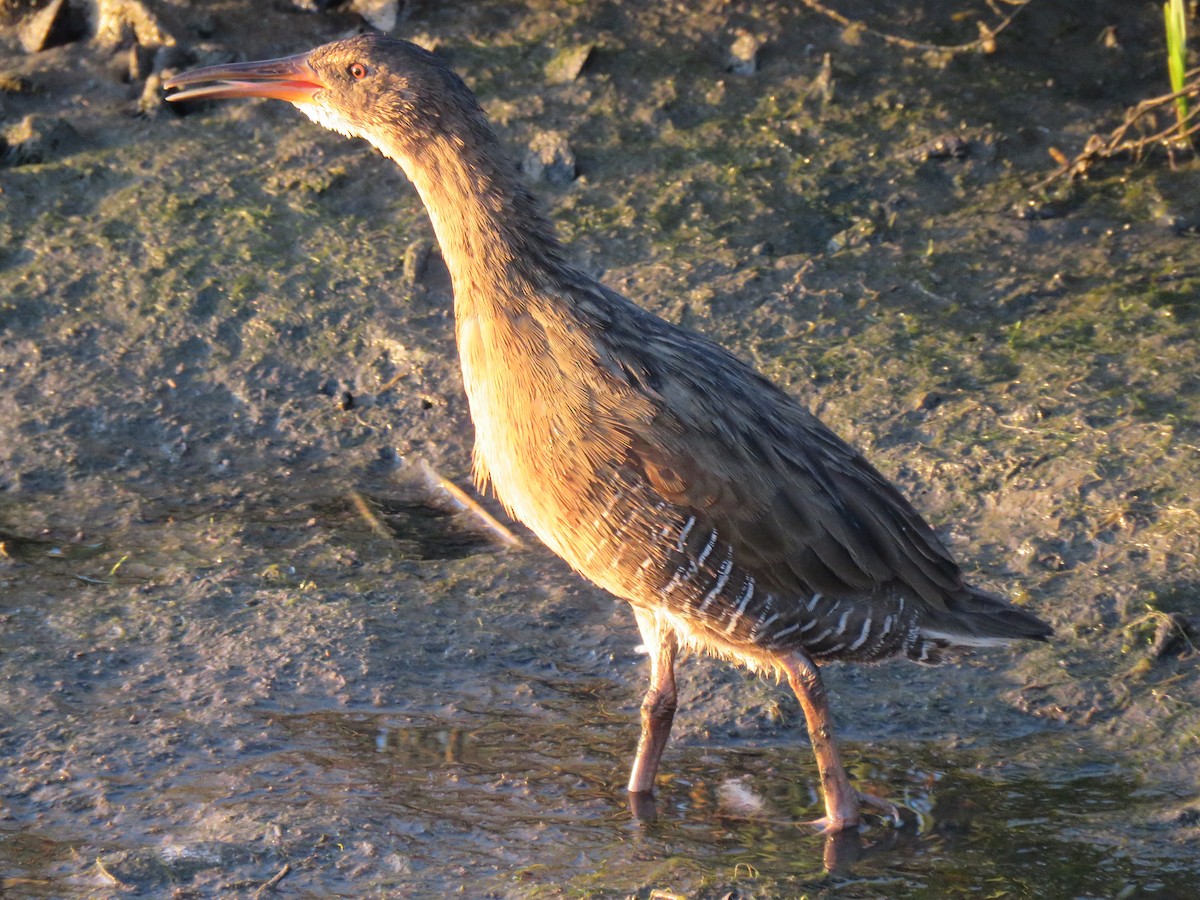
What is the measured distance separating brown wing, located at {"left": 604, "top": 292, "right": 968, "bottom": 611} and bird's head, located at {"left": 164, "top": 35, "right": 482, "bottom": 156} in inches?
34.5

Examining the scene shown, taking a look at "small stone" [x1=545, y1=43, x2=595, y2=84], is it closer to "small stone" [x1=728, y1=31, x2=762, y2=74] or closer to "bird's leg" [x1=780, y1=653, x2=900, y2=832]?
"small stone" [x1=728, y1=31, x2=762, y2=74]

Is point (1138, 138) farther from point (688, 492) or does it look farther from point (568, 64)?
point (688, 492)

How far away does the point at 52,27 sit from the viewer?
777 centimetres

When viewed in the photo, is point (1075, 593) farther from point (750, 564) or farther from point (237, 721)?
point (237, 721)

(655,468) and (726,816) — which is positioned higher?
(655,468)

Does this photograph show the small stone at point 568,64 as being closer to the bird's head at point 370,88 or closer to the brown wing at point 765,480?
the bird's head at point 370,88

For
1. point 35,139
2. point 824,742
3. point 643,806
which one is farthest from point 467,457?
point 35,139

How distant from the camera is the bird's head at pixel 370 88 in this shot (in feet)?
14.9

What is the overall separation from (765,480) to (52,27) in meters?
5.27

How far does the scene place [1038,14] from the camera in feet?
26.2

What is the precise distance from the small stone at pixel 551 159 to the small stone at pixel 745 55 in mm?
1044

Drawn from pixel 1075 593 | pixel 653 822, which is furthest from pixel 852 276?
pixel 653 822

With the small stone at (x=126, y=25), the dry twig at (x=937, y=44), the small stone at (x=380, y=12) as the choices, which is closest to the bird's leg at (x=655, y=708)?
the dry twig at (x=937, y=44)

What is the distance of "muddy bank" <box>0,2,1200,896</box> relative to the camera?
4434mm
